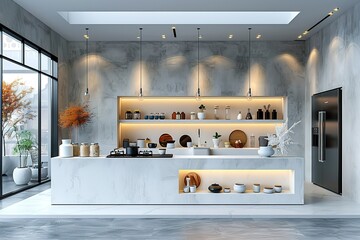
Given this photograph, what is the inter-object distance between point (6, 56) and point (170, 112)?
3909 millimetres

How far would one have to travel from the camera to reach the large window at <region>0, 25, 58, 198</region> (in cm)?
629

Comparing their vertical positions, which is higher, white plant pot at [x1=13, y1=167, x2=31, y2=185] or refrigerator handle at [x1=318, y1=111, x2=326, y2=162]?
refrigerator handle at [x1=318, y1=111, x2=326, y2=162]

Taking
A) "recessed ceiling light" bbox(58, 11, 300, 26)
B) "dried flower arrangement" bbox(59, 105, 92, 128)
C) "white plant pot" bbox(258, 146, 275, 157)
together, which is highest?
"recessed ceiling light" bbox(58, 11, 300, 26)

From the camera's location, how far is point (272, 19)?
7.39 metres

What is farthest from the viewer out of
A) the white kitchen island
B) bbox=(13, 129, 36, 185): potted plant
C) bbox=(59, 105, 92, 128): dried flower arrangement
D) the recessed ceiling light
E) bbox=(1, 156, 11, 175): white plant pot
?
bbox=(59, 105, 92, 128): dried flower arrangement

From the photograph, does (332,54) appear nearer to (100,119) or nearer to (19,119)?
(100,119)

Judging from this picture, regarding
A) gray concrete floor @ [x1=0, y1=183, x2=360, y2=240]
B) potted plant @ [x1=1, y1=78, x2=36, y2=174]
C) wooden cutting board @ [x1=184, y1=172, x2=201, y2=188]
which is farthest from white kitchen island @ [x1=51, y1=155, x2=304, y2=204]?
potted plant @ [x1=1, y1=78, x2=36, y2=174]

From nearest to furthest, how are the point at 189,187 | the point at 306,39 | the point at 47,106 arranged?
the point at 189,187, the point at 47,106, the point at 306,39

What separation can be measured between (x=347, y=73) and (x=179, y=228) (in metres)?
3.94

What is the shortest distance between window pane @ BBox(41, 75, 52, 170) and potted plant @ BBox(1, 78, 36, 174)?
49cm

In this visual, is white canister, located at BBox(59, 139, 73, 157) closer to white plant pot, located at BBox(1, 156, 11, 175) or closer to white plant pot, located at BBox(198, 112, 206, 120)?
white plant pot, located at BBox(1, 156, 11, 175)

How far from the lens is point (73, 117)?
27.0 feet

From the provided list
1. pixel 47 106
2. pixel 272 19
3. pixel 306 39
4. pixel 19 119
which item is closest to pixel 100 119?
pixel 47 106

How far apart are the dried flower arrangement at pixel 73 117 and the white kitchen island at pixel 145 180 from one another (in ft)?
8.65
